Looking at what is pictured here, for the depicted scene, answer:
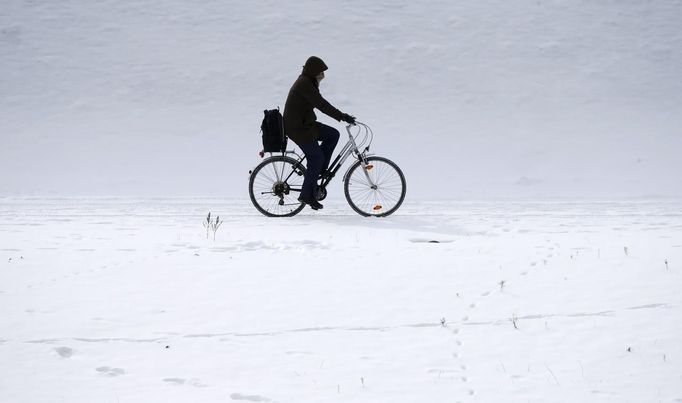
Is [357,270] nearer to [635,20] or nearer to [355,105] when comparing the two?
[355,105]

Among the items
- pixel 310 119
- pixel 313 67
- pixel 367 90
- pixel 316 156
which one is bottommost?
pixel 367 90

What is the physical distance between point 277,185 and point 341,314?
4.23 metres

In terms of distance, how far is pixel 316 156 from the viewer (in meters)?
8.32

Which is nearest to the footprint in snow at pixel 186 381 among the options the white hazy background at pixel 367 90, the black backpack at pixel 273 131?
the black backpack at pixel 273 131

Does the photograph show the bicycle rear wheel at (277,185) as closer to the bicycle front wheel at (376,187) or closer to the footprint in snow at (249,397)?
the bicycle front wheel at (376,187)

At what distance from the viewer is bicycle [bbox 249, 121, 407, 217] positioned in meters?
8.55

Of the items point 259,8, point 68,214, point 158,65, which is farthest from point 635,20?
point 68,214

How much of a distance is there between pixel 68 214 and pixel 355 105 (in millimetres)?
10805

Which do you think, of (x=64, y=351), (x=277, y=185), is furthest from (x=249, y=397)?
(x=277, y=185)

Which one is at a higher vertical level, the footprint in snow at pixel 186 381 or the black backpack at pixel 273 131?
the black backpack at pixel 273 131

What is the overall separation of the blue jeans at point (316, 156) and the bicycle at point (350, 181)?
12cm

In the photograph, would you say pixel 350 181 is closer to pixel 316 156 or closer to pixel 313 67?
pixel 316 156

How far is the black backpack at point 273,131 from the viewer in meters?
8.47

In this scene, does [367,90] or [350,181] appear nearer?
[350,181]
